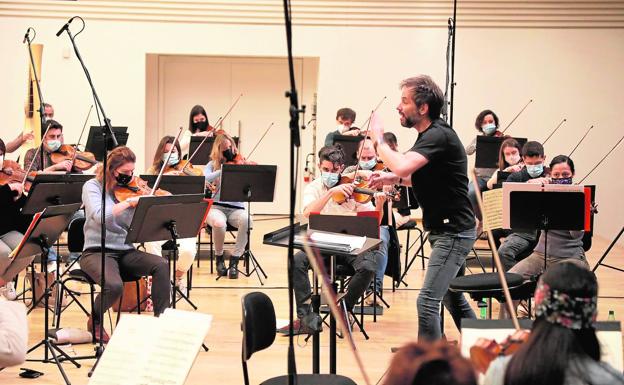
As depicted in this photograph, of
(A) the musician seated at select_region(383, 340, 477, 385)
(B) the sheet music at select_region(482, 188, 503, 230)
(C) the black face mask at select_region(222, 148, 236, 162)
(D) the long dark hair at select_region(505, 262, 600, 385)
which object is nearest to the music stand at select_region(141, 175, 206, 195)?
(C) the black face mask at select_region(222, 148, 236, 162)

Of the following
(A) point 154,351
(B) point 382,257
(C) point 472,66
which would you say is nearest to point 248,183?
(B) point 382,257

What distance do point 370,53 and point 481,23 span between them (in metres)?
1.51

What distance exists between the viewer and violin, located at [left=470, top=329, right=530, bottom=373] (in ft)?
8.34

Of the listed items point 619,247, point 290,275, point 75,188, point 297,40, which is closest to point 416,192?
point 290,275

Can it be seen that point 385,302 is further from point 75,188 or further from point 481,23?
point 481,23

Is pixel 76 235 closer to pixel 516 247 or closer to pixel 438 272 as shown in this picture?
pixel 438 272

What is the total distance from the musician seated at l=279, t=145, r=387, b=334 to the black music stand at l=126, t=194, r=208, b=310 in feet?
2.68

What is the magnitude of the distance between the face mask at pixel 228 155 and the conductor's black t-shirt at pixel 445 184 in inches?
160

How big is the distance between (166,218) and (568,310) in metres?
3.42

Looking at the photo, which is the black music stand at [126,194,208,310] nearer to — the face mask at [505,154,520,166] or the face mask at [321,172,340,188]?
the face mask at [321,172,340,188]

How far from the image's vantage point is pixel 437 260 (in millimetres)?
4445

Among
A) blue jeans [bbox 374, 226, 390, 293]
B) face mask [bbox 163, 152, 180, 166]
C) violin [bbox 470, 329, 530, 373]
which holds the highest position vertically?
face mask [bbox 163, 152, 180, 166]

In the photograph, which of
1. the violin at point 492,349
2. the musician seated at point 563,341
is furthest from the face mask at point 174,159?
the musician seated at point 563,341

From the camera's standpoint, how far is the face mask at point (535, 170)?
7109 mm
